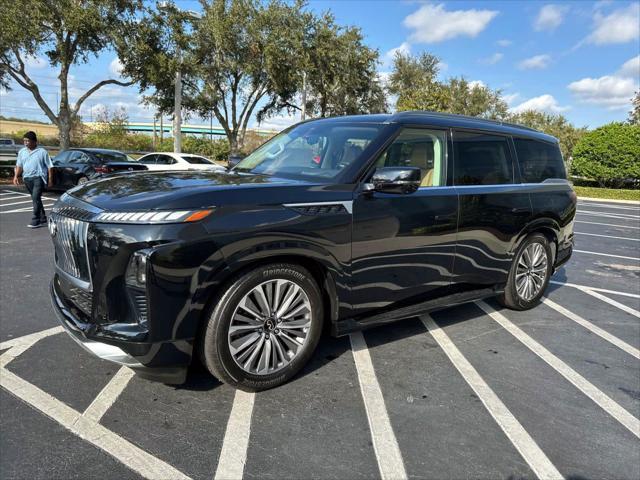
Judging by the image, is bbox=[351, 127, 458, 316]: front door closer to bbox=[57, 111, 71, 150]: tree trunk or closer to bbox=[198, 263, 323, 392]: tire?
bbox=[198, 263, 323, 392]: tire

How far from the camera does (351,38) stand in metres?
30.2

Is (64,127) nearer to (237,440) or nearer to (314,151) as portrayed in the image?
(314,151)

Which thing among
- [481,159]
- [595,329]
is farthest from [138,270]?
[595,329]

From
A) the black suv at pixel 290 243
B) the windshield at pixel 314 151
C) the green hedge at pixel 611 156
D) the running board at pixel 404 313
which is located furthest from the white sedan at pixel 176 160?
the green hedge at pixel 611 156

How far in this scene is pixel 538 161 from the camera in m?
4.84

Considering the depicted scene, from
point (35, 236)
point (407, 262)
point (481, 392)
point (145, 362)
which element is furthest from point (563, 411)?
point (35, 236)

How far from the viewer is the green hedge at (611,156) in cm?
2820

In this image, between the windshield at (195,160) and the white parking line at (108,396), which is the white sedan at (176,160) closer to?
the windshield at (195,160)

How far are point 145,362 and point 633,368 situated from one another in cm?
376

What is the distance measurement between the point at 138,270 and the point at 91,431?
0.96 metres

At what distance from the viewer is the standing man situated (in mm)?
8641

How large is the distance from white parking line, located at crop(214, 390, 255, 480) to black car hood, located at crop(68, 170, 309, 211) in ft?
4.23

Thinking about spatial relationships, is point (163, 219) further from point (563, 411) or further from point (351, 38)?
point (351, 38)

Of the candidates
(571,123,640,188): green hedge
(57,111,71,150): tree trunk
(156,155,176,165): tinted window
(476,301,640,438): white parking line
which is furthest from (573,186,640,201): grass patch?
(57,111,71,150): tree trunk
